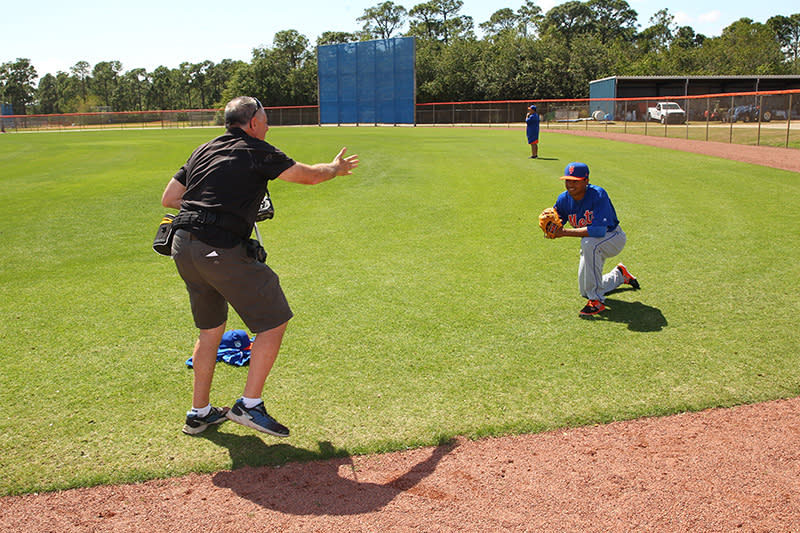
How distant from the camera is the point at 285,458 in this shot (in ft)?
12.2

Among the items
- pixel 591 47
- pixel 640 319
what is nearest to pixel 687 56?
pixel 591 47

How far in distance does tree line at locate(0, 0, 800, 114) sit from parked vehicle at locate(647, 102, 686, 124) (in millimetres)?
27715

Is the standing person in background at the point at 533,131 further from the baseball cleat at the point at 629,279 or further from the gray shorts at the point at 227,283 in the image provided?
the gray shorts at the point at 227,283

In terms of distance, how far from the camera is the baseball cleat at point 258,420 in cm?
377

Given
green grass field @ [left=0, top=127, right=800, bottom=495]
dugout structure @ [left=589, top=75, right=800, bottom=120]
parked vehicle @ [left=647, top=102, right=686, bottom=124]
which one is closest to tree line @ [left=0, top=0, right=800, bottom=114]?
dugout structure @ [left=589, top=75, right=800, bottom=120]

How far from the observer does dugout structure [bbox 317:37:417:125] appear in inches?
2269

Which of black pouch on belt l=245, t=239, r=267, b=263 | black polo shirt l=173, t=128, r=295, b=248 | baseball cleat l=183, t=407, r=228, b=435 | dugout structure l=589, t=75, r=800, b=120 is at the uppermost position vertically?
dugout structure l=589, t=75, r=800, b=120

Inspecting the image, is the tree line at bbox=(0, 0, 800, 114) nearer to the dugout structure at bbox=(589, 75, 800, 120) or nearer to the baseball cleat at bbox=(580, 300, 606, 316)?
the dugout structure at bbox=(589, 75, 800, 120)

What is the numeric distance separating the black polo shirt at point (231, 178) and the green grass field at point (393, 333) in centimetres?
139

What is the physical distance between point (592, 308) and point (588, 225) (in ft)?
2.74

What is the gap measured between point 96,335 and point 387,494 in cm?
361

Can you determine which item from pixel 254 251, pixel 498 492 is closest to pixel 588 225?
pixel 498 492

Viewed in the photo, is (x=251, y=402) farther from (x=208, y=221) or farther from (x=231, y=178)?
(x=231, y=178)

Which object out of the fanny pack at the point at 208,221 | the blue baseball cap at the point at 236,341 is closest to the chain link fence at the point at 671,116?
the blue baseball cap at the point at 236,341
